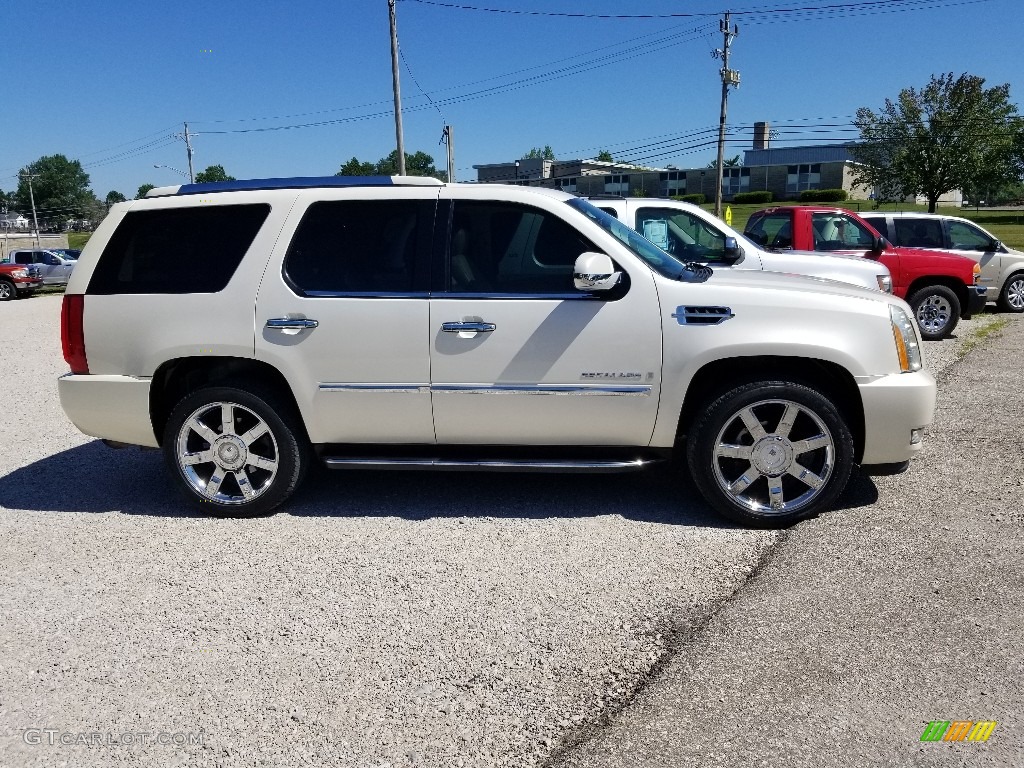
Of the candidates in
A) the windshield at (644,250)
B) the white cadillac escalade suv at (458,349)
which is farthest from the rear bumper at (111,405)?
the windshield at (644,250)

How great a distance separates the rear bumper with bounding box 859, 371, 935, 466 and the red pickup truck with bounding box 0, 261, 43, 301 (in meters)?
29.6

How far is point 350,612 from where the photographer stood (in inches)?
142

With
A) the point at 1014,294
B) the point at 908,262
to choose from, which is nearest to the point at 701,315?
the point at 908,262

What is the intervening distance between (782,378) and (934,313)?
930 cm

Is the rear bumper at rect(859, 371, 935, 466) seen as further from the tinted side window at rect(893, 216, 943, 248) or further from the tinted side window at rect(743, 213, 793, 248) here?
the tinted side window at rect(893, 216, 943, 248)

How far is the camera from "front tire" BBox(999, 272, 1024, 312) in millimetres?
14898

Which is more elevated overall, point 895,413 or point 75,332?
point 75,332

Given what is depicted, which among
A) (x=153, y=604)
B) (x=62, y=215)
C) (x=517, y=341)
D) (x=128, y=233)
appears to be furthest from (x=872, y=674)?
(x=62, y=215)

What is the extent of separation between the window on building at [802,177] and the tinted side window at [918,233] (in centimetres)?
7852

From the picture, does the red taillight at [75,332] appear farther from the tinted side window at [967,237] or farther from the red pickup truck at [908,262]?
the tinted side window at [967,237]

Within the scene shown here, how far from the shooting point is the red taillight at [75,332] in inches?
187

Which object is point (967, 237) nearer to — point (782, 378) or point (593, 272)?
point (782, 378)

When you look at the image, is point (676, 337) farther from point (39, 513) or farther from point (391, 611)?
point (39, 513)

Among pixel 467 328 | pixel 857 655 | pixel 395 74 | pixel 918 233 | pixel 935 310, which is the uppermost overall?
pixel 395 74
